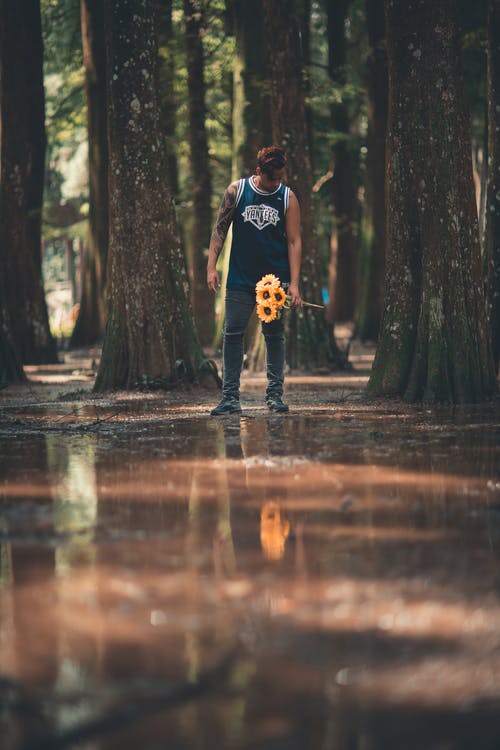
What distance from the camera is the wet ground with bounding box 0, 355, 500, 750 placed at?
2844mm

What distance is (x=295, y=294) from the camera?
388 inches

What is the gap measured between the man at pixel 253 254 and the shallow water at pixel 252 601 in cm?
298

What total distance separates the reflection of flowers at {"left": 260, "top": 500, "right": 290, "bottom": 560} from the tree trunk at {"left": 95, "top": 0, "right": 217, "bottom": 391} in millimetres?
7051

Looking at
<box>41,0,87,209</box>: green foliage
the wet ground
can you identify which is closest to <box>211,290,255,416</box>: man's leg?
the wet ground

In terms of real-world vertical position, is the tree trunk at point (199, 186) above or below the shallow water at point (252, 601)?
above

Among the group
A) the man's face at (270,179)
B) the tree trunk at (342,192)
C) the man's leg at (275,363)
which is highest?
the tree trunk at (342,192)

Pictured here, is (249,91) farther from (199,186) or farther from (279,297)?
(279,297)

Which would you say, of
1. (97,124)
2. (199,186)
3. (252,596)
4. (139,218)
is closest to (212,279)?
(139,218)

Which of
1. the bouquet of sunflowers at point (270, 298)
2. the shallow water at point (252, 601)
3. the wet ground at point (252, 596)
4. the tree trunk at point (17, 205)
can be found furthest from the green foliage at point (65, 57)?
the shallow water at point (252, 601)

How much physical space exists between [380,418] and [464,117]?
127 inches

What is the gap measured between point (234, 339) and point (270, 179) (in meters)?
1.49

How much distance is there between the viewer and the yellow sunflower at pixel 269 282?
991 cm

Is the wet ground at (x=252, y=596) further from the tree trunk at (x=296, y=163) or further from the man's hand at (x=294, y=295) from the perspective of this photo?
the tree trunk at (x=296, y=163)

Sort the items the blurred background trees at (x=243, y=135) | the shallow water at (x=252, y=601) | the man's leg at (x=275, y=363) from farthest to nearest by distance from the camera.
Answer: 1. the blurred background trees at (x=243, y=135)
2. the man's leg at (x=275, y=363)
3. the shallow water at (x=252, y=601)
